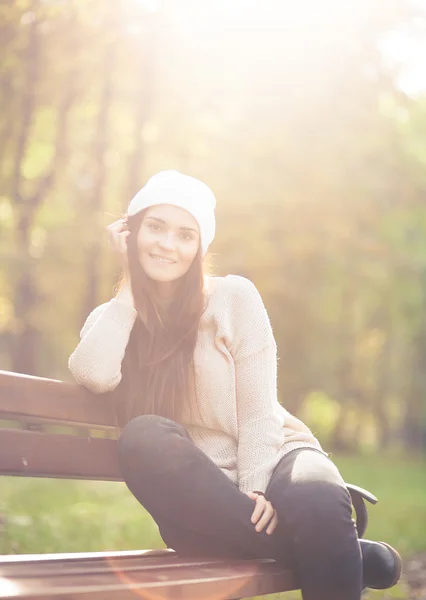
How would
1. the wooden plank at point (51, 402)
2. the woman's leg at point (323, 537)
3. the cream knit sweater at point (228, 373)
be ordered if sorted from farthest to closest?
the cream knit sweater at point (228, 373) < the wooden plank at point (51, 402) < the woman's leg at point (323, 537)

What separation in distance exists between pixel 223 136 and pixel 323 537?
823 centimetres

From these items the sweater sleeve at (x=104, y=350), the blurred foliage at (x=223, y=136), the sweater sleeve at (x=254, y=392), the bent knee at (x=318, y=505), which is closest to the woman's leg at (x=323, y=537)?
the bent knee at (x=318, y=505)

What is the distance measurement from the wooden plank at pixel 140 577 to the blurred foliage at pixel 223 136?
5643 millimetres

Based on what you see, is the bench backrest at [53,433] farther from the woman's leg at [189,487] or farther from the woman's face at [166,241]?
the woman's face at [166,241]

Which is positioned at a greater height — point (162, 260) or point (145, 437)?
point (162, 260)

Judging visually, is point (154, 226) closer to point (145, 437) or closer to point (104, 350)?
point (104, 350)

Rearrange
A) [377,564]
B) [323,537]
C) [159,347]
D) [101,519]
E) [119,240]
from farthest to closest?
[101,519]
[119,240]
[159,347]
[377,564]
[323,537]

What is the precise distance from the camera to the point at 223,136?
36.0 feet

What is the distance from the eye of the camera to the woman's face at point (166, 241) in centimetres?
378

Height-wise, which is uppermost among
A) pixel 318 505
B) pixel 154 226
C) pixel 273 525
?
pixel 154 226

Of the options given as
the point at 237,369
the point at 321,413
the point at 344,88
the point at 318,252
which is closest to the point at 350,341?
the point at 318,252

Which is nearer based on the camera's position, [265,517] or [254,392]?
[265,517]

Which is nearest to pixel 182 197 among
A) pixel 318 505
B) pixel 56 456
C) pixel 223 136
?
pixel 56 456

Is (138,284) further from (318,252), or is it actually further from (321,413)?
(321,413)
